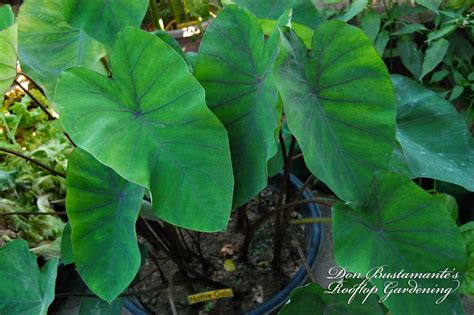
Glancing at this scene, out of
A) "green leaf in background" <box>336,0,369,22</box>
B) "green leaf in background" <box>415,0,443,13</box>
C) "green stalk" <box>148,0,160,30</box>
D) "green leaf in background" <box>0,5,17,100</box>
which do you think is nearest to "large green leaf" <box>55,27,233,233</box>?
"green leaf in background" <box>0,5,17,100</box>

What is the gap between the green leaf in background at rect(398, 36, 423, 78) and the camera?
1569 millimetres

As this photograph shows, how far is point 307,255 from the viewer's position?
49.2 inches

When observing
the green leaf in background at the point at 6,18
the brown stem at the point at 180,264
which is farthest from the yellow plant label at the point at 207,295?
the green leaf in background at the point at 6,18

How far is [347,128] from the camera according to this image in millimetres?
814

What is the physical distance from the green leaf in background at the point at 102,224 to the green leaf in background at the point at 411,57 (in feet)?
3.56

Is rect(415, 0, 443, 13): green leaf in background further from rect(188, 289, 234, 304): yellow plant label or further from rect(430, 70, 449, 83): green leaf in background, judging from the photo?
rect(188, 289, 234, 304): yellow plant label

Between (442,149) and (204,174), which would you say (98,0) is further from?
(442,149)

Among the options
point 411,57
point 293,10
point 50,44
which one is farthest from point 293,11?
point 411,57

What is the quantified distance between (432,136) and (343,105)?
1.00 feet

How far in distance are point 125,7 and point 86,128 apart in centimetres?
28

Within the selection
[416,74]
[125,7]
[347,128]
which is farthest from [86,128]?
[416,74]

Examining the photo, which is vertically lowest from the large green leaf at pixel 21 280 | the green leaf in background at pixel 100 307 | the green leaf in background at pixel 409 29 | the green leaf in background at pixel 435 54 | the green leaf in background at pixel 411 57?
the green leaf in background at pixel 100 307

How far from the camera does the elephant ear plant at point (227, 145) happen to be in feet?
2.45

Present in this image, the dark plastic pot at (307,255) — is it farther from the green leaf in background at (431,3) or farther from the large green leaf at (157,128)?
the green leaf in background at (431,3)
